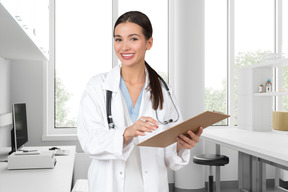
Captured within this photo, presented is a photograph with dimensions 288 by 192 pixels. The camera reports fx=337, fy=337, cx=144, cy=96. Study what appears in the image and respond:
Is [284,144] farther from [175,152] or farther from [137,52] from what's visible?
[137,52]

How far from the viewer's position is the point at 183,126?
107 centimetres

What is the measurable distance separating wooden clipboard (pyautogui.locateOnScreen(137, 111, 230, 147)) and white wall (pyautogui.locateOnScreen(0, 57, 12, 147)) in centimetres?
228

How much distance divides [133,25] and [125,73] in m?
0.19

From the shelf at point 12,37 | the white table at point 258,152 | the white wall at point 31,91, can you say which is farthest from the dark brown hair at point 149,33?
the white wall at point 31,91

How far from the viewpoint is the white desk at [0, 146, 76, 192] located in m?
1.70

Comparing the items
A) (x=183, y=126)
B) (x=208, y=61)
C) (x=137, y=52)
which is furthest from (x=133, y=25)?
(x=208, y=61)

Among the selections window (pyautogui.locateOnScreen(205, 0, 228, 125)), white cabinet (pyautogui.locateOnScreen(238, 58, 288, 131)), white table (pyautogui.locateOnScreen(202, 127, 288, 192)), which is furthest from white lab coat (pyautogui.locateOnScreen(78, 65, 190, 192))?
window (pyautogui.locateOnScreen(205, 0, 228, 125))

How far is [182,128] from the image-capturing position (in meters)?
1.09

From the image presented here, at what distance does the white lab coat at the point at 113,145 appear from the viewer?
109 cm

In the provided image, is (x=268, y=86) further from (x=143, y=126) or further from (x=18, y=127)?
(x=143, y=126)

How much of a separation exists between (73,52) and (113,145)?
3.14 m

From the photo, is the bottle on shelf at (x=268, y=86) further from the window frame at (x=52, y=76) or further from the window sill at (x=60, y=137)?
the window sill at (x=60, y=137)

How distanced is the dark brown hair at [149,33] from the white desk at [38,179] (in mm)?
762

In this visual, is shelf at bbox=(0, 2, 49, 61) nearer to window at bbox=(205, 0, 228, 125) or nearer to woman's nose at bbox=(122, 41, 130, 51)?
woman's nose at bbox=(122, 41, 130, 51)
